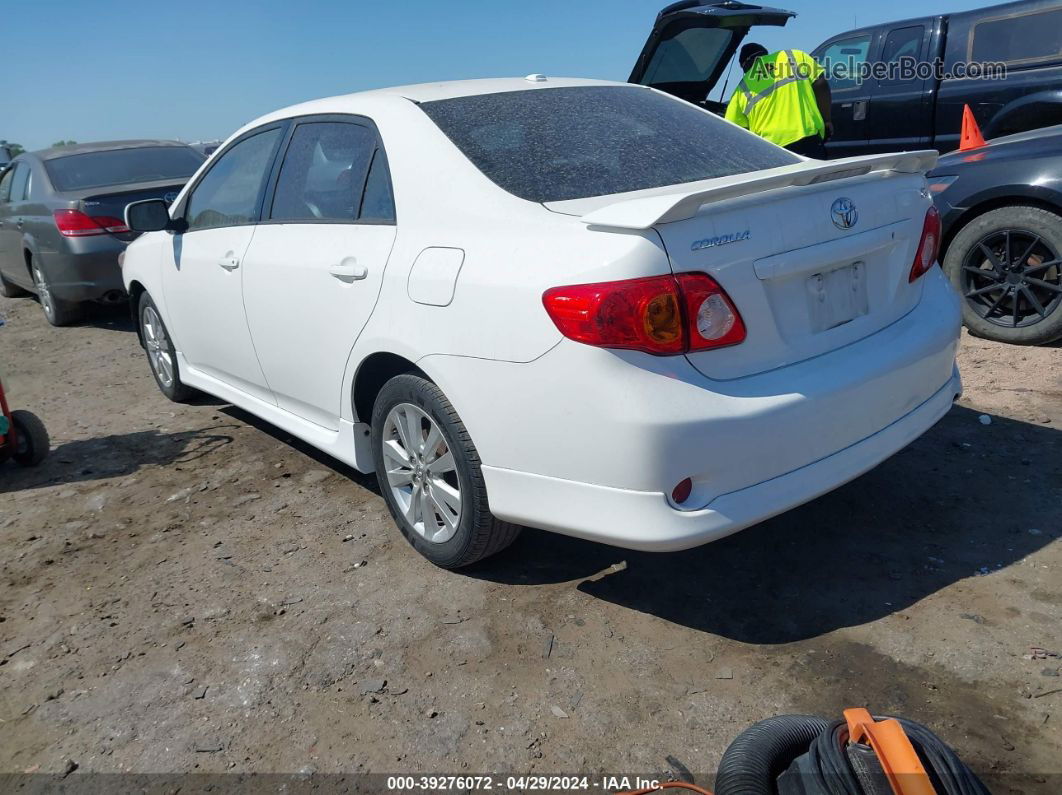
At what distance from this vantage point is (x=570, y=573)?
3.29 metres

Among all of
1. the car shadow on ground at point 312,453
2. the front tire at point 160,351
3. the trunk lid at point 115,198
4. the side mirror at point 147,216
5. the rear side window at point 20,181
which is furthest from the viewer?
the rear side window at point 20,181

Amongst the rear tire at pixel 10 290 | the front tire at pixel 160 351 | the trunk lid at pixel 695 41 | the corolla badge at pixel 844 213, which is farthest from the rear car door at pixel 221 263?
the rear tire at pixel 10 290

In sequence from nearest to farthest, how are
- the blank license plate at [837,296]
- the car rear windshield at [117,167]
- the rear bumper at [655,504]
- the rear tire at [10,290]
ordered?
the rear bumper at [655,504] < the blank license plate at [837,296] < the car rear windshield at [117,167] < the rear tire at [10,290]

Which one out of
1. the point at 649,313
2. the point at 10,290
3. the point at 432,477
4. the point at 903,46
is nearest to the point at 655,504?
the point at 649,313

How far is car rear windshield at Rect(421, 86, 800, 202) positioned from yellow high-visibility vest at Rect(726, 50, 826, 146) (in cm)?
291

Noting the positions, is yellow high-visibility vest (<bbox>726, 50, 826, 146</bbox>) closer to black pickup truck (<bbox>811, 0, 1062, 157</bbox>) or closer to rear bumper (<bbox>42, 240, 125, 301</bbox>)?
black pickup truck (<bbox>811, 0, 1062, 157</bbox>)

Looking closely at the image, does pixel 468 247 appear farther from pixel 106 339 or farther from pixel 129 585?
pixel 106 339

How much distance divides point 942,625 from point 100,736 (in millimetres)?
2548

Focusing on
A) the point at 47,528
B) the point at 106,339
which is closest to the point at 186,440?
the point at 47,528

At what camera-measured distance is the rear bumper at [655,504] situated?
254 cm

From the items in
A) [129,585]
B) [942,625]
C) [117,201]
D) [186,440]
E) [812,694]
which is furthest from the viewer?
[117,201]

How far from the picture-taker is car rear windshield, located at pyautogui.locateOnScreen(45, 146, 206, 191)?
8.17 metres

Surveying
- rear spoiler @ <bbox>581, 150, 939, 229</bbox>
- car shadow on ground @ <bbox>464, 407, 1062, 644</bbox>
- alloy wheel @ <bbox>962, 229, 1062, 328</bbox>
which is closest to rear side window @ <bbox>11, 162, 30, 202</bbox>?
car shadow on ground @ <bbox>464, 407, 1062, 644</bbox>

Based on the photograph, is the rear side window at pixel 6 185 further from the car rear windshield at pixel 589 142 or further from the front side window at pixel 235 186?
the car rear windshield at pixel 589 142
